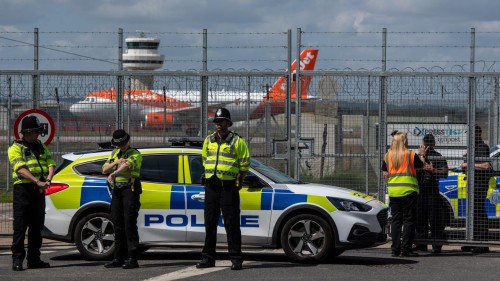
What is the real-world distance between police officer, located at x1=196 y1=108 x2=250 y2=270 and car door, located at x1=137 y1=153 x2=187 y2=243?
75 cm

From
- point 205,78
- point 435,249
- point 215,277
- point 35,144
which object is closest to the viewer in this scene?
point 215,277

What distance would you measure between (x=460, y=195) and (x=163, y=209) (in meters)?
4.49

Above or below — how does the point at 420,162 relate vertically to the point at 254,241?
above

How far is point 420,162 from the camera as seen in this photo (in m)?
13.7

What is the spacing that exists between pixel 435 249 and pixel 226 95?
3931 mm

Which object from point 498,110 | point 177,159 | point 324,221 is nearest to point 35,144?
point 177,159

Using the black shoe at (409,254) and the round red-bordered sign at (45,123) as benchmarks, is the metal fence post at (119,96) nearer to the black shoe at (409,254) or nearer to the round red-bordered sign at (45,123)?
the round red-bordered sign at (45,123)

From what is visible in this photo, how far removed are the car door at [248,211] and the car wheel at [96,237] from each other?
3.22 feet

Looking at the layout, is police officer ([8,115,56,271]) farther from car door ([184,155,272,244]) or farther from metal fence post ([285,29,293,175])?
metal fence post ([285,29,293,175])

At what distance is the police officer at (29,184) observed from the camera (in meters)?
12.0

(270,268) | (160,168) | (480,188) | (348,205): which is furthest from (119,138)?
(480,188)

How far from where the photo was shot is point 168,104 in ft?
51.8

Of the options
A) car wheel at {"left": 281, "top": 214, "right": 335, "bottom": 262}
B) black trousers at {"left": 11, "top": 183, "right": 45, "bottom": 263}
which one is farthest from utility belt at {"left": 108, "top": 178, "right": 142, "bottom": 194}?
car wheel at {"left": 281, "top": 214, "right": 335, "bottom": 262}

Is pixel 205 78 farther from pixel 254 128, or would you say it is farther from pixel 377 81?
pixel 377 81
